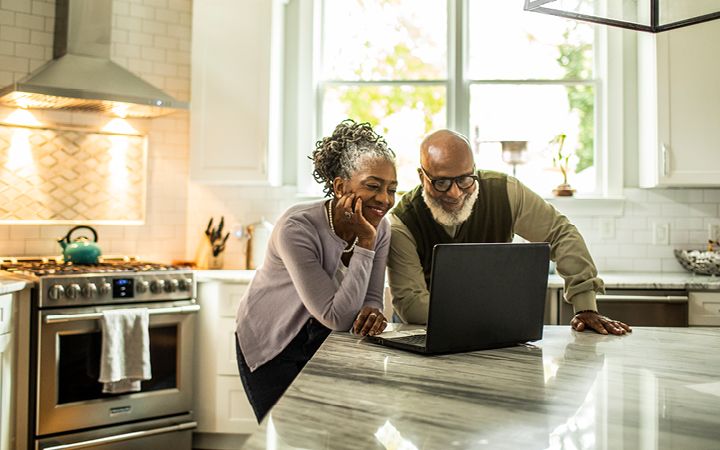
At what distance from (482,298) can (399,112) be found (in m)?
2.97

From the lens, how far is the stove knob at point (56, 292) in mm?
3146

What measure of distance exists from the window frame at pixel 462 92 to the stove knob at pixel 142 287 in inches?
47.3

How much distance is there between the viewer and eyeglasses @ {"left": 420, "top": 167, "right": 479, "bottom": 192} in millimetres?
2232

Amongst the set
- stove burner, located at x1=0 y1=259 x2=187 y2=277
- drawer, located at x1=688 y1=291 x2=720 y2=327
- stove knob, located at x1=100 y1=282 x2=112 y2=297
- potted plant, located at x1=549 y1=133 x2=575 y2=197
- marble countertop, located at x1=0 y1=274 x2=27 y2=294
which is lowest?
drawer, located at x1=688 y1=291 x2=720 y2=327

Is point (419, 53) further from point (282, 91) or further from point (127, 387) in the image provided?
point (127, 387)

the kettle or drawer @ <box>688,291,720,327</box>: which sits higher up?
the kettle

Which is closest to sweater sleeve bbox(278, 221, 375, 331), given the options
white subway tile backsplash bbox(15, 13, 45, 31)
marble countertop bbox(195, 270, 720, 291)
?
marble countertop bbox(195, 270, 720, 291)

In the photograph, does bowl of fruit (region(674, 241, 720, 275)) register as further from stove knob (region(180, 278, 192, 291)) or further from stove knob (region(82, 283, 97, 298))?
stove knob (region(82, 283, 97, 298))

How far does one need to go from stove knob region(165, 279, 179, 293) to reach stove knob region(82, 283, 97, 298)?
14.2 inches

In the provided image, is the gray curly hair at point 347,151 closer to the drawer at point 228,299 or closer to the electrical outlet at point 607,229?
the drawer at point 228,299

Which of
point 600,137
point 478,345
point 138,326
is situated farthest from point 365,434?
point 600,137

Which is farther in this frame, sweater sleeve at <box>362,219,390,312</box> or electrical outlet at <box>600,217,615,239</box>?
electrical outlet at <box>600,217,615,239</box>

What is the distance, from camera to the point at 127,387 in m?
3.31

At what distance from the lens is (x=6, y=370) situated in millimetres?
3000
